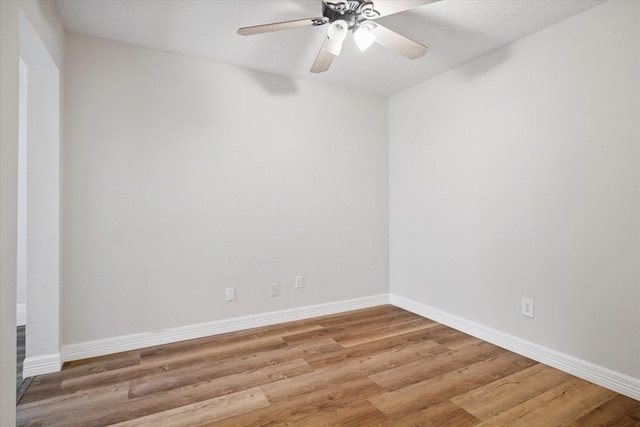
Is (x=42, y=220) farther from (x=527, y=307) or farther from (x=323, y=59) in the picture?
(x=527, y=307)

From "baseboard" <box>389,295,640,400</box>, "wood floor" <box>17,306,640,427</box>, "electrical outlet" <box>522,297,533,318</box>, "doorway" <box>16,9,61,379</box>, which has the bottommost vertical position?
"wood floor" <box>17,306,640,427</box>

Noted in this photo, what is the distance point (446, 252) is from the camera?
10.4 ft

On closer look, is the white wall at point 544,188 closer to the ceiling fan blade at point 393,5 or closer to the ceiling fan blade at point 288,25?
the ceiling fan blade at point 393,5

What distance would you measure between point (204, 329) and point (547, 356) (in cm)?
272

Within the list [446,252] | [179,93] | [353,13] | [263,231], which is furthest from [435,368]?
[179,93]

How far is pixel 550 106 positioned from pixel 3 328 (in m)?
3.38

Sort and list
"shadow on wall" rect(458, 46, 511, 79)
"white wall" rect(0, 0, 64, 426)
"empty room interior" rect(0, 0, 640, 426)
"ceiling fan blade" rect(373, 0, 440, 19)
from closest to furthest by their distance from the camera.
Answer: "white wall" rect(0, 0, 64, 426) < "ceiling fan blade" rect(373, 0, 440, 19) < "empty room interior" rect(0, 0, 640, 426) < "shadow on wall" rect(458, 46, 511, 79)

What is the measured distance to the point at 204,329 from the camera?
2893mm

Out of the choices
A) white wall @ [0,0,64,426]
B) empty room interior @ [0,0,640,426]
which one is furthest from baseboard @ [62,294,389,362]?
white wall @ [0,0,64,426]

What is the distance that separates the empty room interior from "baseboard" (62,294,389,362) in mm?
17

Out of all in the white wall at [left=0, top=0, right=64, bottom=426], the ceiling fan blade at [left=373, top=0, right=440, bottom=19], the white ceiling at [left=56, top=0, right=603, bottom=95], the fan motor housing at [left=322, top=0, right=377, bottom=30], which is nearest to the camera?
the white wall at [left=0, top=0, right=64, bottom=426]

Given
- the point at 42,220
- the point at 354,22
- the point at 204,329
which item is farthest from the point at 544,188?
the point at 42,220

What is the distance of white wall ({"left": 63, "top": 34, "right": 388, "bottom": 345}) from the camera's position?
2.51 m

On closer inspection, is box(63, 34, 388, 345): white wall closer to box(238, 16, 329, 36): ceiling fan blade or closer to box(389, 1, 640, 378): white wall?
box(389, 1, 640, 378): white wall
